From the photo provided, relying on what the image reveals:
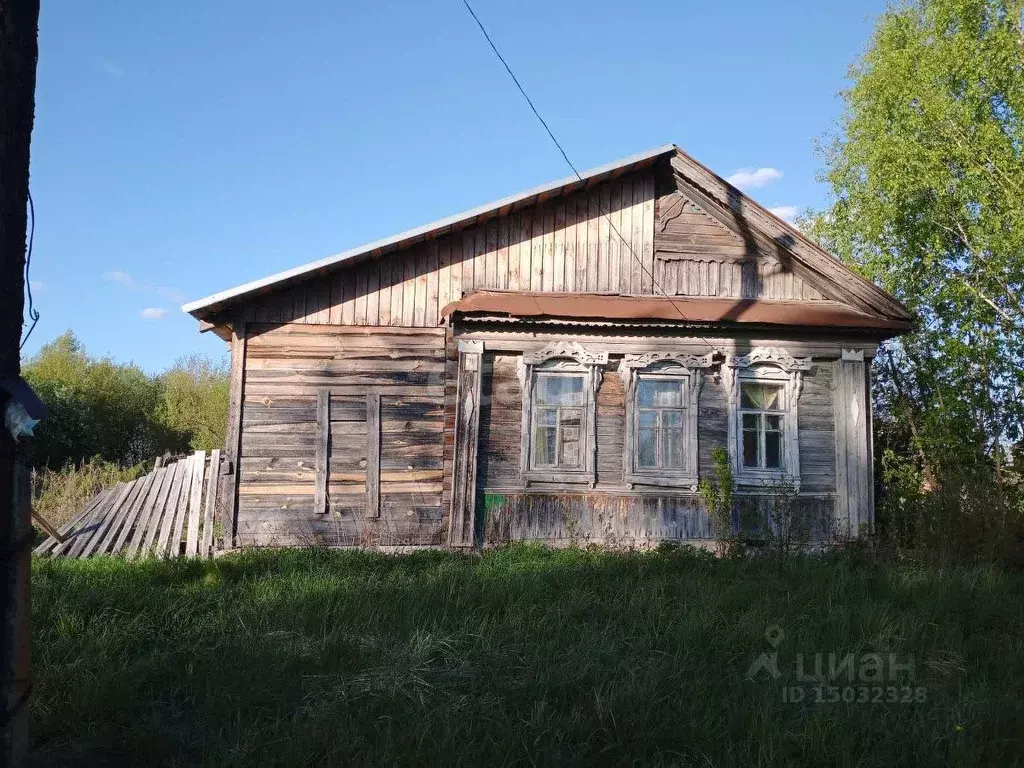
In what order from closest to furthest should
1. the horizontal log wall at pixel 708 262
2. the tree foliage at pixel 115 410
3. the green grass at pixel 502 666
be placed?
the green grass at pixel 502 666
the horizontal log wall at pixel 708 262
the tree foliage at pixel 115 410

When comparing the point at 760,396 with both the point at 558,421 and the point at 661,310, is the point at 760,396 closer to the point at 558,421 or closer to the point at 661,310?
the point at 661,310

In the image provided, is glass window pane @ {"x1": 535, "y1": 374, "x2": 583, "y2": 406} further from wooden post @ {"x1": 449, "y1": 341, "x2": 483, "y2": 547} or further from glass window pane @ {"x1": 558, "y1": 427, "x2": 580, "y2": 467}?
wooden post @ {"x1": 449, "y1": 341, "x2": 483, "y2": 547}

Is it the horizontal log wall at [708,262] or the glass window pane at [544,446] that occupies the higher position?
the horizontal log wall at [708,262]

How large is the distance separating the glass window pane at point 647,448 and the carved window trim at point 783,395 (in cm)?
103

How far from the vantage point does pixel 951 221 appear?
17234 mm

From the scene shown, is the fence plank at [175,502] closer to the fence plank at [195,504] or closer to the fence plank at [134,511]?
the fence plank at [195,504]

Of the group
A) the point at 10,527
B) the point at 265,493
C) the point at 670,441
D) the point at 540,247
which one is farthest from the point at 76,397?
the point at 10,527

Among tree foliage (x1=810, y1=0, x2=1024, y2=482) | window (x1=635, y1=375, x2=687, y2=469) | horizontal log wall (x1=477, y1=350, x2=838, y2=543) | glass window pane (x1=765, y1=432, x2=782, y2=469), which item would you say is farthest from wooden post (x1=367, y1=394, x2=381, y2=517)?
tree foliage (x1=810, y1=0, x2=1024, y2=482)

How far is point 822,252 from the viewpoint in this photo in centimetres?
1143

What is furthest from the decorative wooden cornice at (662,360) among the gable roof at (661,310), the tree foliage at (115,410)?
the tree foliage at (115,410)

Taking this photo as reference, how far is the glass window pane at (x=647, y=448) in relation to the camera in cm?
1101

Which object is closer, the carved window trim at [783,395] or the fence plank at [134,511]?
the fence plank at [134,511]

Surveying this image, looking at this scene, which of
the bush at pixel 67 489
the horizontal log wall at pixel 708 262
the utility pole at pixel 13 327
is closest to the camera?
the utility pole at pixel 13 327

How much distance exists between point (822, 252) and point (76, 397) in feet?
62.0
